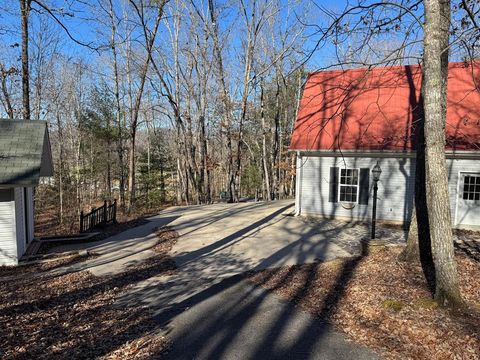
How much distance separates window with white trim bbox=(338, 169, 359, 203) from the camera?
44.8ft

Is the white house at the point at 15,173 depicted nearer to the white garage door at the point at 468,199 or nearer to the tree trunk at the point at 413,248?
the tree trunk at the point at 413,248

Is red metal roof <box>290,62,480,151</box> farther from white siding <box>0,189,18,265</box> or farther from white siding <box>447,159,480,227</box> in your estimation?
white siding <box>0,189,18,265</box>

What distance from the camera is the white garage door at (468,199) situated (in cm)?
1198

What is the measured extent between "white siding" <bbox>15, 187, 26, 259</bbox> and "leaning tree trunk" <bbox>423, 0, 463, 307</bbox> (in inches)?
405

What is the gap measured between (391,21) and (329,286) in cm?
515

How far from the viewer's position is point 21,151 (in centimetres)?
995

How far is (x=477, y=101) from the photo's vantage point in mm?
13180

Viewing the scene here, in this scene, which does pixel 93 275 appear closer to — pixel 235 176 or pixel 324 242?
pixel 324 242

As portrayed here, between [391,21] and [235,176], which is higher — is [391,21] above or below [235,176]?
above

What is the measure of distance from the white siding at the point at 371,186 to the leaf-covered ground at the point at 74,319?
7316 mm

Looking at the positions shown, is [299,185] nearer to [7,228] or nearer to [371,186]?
[371,186]

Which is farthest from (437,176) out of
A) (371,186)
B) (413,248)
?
(371,186)

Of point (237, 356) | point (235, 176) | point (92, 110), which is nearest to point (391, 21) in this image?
point (237, 356)

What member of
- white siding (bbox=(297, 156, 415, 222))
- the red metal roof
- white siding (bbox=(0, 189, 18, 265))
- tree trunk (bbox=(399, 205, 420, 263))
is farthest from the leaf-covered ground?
the red metal roof
